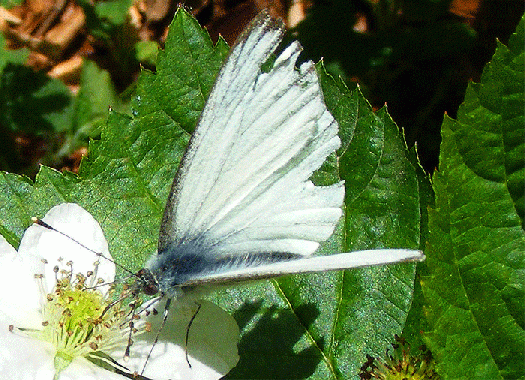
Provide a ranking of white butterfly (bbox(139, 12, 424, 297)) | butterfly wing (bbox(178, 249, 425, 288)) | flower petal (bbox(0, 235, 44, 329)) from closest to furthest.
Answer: butterfly wing (bbox(178, 249, 425, 288)) < white butterfly (bbox(139, 12, 424, 297)) < flower petal (bbox(0, 235, 44, 329))

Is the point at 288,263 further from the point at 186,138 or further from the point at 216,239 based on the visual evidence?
the point at 186,138

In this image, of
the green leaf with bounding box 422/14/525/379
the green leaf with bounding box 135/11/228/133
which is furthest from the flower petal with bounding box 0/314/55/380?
the green leaf with bounding box 422/14/525/379

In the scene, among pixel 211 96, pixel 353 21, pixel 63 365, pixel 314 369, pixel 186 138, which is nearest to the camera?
pixel 211 96

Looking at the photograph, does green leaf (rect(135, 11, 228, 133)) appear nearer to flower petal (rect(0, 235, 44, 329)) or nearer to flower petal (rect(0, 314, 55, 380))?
flower petal (rect(0, 235, 44, 329))

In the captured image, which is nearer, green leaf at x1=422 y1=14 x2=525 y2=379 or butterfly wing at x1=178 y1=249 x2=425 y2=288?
butterfly wing at x1=178 y1=249 x2=425 y2=288

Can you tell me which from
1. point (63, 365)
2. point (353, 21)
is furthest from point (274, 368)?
point (353, 21)

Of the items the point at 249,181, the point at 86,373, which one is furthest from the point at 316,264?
the point at 86,373

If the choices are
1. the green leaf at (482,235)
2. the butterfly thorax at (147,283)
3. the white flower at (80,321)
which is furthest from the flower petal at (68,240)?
the green leaf at (482,235)
